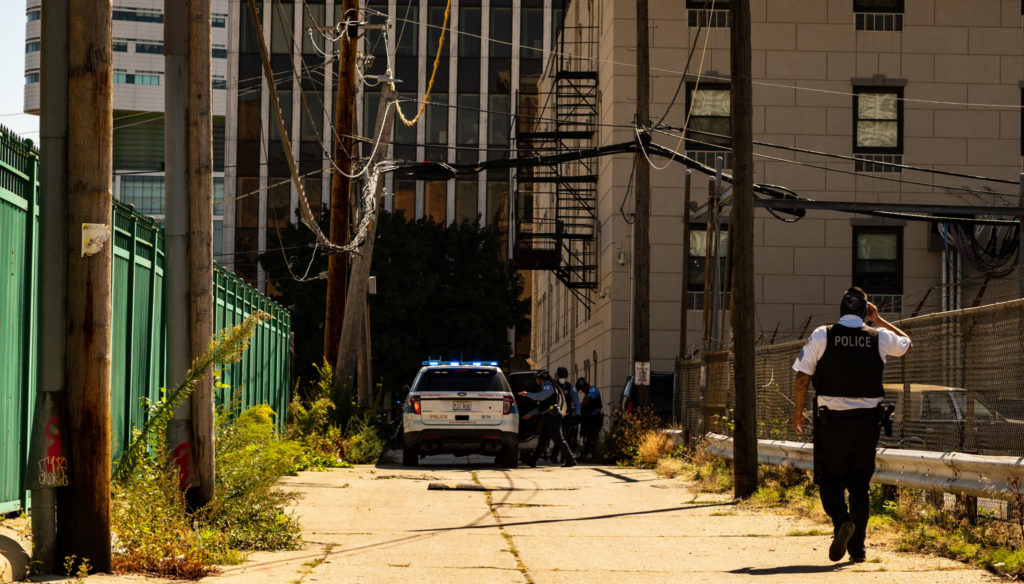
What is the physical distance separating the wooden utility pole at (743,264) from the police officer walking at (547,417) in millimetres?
8036

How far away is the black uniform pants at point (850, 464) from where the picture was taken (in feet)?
30.2

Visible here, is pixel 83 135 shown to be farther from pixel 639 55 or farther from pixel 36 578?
pixel 639 55

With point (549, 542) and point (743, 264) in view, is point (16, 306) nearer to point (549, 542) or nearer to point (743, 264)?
point (549, 542)

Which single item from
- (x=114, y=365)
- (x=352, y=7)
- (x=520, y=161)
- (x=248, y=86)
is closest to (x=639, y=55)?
(x=520, y=161)

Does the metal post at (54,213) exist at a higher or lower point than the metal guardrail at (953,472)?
higher

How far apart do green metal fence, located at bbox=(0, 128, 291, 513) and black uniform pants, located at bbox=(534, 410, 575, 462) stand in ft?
20.3

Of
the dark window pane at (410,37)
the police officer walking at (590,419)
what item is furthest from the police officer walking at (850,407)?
the dark window pane at (410,37)

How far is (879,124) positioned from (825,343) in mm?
23887

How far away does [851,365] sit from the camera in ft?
30.9

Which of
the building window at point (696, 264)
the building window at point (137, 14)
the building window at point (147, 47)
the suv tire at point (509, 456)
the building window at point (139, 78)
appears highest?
the building window at point (137, 14)

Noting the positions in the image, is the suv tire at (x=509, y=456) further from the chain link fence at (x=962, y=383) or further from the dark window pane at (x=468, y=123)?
the dark window pane at (x=468, y=123)

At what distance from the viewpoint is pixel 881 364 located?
945 centimetres

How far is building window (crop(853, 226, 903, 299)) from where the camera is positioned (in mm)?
31797

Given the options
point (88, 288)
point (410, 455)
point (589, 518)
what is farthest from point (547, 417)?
point (88, 288)
